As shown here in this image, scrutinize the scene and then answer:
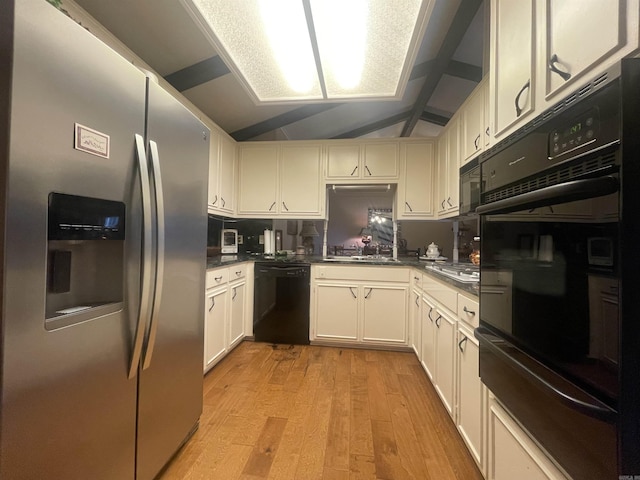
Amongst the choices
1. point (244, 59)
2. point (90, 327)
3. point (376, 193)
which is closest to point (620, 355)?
point (90, 327)

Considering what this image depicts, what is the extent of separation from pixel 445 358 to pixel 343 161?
7.28 feet

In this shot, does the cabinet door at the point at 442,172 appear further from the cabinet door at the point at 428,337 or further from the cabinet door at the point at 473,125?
the cabinet door at the point at 428,337

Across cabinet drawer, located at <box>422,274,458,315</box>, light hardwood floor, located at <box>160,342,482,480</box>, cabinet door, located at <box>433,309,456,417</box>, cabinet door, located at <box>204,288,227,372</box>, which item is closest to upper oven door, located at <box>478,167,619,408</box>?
cabinet drawer, located at <box>422,274,458,315</box>

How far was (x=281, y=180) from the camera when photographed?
10.3ft

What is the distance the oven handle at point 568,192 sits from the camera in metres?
0.54

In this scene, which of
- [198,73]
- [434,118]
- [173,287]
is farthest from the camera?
[434,118]

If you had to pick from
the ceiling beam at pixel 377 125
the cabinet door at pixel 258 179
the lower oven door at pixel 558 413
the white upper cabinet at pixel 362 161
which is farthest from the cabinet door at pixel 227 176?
the lower oven door at pixel 558 413

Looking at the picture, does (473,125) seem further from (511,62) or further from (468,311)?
(468,311)

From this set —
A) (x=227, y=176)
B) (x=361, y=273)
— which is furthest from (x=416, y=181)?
(x=227, y=176)

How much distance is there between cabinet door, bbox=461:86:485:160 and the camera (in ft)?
6.00

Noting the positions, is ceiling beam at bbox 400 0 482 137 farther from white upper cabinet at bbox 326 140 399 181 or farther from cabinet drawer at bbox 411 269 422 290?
cabinet drawer at bbox 411 269 422 290

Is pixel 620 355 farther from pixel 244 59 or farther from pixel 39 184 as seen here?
pixel 244 59

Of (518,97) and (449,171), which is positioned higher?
(449,171)

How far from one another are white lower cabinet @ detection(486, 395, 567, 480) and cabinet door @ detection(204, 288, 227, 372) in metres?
1.81
